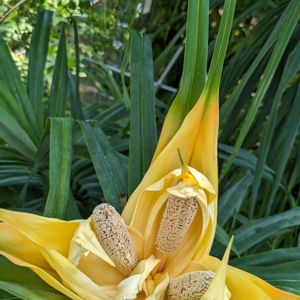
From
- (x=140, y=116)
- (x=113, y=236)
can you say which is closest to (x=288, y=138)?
(x=140, y=116)

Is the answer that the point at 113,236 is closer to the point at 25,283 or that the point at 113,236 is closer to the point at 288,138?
the point at 25,283

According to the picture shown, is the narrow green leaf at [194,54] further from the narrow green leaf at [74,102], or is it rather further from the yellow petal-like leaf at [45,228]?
the narrow green leaf at [74,102]

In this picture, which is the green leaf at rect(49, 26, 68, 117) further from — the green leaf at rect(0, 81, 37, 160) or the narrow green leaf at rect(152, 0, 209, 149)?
the narrow green leaf at rect(152, 0, 209, 149)

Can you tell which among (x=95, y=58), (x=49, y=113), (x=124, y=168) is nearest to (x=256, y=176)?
(x=124, y=168)

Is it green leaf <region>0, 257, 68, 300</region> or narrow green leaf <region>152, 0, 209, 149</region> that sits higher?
narrow green leaf <region>152, 0, 209, 149</region>

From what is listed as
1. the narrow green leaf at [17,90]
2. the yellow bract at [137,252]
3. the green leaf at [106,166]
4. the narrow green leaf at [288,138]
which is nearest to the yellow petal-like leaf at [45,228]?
the yellow bract at [137,252]

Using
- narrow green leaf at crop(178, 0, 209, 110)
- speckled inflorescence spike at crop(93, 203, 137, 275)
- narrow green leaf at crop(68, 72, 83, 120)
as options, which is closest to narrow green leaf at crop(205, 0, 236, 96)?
narrow green leaf at crop(178, 0, 209, 110)

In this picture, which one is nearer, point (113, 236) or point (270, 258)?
point (113, 236)
